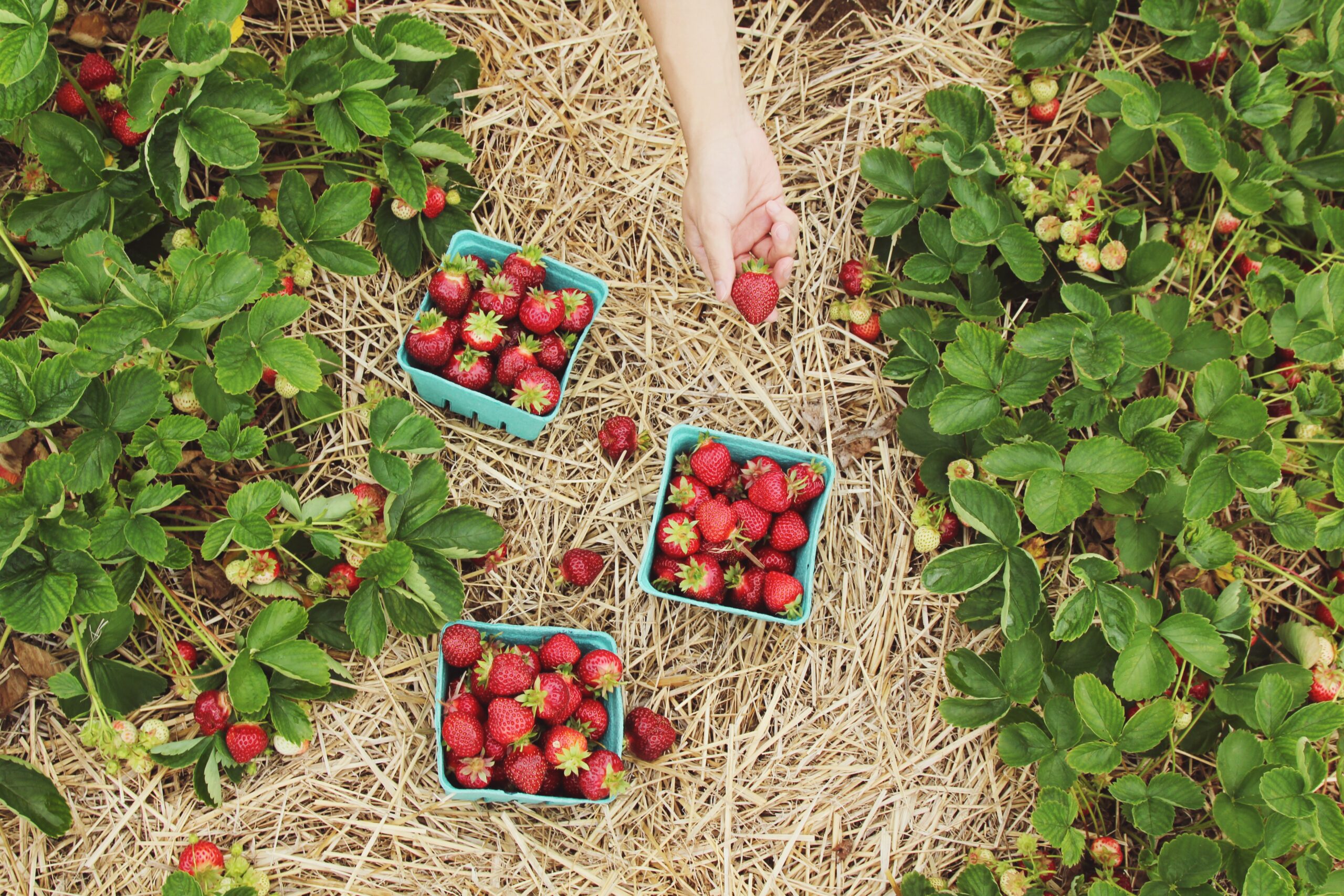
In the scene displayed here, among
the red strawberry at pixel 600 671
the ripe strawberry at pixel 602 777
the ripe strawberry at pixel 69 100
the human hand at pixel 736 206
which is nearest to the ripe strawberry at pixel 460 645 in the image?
the red strawberry at pixel 600 671

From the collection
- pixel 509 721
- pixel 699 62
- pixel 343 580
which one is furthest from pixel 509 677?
pixel 699 62

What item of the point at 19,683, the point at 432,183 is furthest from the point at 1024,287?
the point at 19,683

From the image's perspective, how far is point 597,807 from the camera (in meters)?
1.99

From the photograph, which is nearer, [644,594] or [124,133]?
[124,133]

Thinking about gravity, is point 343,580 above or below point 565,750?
above

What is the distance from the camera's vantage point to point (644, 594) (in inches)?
82.6

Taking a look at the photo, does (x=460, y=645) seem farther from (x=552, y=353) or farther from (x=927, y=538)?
(x=927, y=538)

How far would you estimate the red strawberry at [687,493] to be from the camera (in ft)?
6.33

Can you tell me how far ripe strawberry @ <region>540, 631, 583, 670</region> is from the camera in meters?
1.89

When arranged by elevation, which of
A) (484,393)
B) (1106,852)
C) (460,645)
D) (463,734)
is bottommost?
(1106,852)

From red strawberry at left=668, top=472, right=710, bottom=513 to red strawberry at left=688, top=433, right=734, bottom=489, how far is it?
2cm

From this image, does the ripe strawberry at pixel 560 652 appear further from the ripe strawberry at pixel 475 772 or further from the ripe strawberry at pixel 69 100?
the ripe strawberry at pixel 69 100

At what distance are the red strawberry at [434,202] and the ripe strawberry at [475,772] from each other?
4.08 ft

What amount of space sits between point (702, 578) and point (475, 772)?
62 centimetres
